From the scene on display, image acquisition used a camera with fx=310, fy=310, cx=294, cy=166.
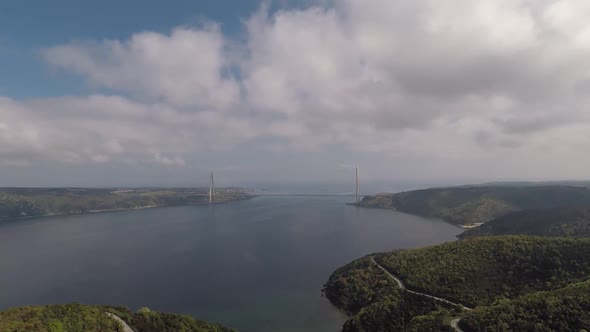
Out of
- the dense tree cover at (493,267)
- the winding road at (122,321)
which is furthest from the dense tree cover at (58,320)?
the dense tree cover at (493,267)

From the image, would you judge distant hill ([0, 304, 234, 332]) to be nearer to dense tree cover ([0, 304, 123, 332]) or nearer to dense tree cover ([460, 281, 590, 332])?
dense tree cover ([0, 304, 123, 332])

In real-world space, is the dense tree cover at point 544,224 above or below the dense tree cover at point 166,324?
above

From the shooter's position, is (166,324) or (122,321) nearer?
(122,321)

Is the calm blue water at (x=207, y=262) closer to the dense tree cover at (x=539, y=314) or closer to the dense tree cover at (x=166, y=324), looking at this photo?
the dense tree cover at (x=166, y=324)

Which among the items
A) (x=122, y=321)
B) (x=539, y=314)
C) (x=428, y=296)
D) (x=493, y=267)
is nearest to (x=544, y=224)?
(x=493, y=267)

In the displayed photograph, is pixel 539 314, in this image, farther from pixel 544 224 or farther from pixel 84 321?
pixel 544 224

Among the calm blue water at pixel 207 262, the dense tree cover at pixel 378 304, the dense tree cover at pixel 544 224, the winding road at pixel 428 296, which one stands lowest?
the calm blue water at pixel 207 262

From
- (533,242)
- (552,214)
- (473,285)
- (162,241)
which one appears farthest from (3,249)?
(552,214)
